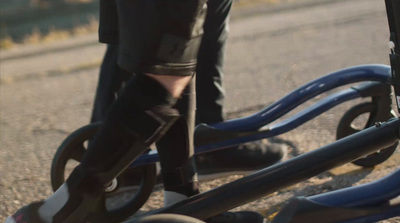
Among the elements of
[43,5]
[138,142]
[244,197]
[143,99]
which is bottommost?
[43,5]

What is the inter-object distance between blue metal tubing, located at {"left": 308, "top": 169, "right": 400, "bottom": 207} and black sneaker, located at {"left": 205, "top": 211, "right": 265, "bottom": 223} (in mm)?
328

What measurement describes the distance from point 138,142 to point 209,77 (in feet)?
3.26

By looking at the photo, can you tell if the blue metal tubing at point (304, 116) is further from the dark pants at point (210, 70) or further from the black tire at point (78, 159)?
the black tire at point (78, 159)

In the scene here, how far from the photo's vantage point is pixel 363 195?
183 centimetres

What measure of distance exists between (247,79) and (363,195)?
10.1 ft

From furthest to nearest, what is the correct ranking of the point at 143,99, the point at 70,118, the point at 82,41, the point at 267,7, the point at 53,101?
the point at 267,7 → the point at 82,41 → the point at 53,101 → the point at 70,118 → the point at 143,99

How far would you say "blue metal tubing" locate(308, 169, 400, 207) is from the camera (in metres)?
1.82

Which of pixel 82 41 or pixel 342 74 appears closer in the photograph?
pixel 342 74

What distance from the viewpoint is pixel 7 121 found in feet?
14.2

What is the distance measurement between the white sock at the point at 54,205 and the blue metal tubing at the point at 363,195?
0.70m

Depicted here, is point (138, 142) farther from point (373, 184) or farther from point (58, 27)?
point (58, 27)

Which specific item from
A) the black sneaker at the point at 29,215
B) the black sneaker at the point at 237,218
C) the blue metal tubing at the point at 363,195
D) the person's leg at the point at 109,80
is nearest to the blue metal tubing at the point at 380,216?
the blue metal tubing at the point at 363,195

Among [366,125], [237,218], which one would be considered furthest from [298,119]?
[237,218]

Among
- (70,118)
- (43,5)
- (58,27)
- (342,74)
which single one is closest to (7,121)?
(70,118)
